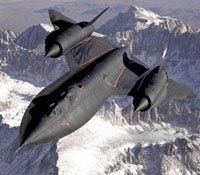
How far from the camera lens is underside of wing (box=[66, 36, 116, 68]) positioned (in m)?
81.8

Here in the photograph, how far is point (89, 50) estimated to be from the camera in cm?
8556

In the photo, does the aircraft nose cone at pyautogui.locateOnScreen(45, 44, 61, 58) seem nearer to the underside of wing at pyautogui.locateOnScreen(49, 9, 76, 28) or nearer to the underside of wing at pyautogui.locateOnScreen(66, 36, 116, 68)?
the underside of wing at pyautogui.locateOnScreen(66, 36, 116, 68)

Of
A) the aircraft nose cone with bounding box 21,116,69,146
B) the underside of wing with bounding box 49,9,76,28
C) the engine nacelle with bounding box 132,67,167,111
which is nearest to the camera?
the aircraft nose cone with bounding box 21,116,69,146

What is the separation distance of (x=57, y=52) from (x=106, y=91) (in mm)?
9912

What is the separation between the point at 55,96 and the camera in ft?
205

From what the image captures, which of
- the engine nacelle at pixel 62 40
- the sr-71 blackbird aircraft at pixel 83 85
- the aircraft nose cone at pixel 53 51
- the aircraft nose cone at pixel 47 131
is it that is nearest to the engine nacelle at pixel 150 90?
the sr-71 blackbird aircraft at pixel 83 85

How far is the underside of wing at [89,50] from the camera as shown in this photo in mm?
81769

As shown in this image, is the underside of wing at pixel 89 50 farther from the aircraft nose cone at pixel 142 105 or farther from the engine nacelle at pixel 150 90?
the aircraft nose cone at pixel 142 105

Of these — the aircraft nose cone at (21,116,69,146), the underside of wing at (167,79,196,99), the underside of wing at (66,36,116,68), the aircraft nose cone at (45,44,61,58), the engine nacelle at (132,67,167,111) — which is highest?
the aircraft nose cone at (21,116,69,146)

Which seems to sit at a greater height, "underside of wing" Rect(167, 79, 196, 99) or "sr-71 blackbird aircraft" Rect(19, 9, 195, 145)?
"sr-71 blackbird aircraft" Rect(19, 9, 195, 145)

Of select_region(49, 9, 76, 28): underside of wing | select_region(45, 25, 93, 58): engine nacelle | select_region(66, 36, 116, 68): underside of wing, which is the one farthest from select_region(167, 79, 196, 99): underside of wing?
select_region(49, 9, 76, 28): underside of wing

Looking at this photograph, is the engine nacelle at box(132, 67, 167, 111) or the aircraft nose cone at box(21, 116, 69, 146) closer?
the aircraft nose cone at box(21, 116, 69, 146)

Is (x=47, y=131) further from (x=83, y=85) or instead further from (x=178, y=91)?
(x=178, y=91)

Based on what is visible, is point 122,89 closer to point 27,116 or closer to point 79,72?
point 79,72
